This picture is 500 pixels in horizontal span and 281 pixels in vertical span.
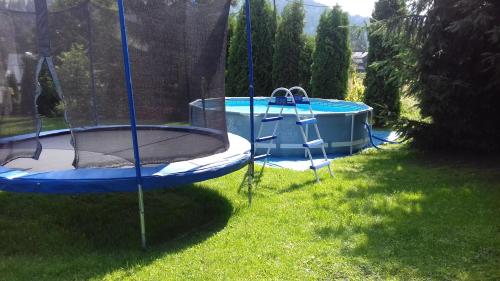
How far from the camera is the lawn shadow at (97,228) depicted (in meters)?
2.69

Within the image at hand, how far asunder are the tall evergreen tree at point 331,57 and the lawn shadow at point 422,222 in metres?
4.15

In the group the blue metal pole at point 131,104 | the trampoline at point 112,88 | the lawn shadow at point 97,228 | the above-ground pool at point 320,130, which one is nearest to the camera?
the blue metal pole at point 131,104

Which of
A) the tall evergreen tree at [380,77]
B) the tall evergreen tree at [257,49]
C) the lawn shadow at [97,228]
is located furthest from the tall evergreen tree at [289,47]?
the lawn shadow at [97,228]

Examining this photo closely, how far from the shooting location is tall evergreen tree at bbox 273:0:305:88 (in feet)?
30.3

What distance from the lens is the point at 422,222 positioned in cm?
331

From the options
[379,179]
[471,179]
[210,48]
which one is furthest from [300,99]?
[471,179]

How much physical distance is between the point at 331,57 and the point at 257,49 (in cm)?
170

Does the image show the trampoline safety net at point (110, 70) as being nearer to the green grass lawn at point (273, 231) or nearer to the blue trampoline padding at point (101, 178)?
the blue trampoline padding at point (101, 178)

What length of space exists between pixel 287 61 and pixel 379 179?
16.7 feet

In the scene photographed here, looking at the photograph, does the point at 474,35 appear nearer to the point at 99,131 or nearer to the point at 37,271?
the point at 99,131

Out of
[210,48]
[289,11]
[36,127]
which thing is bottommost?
[36,127]

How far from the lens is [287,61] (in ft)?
30.3

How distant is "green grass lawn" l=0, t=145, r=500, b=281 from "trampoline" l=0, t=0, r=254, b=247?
1.35 feet

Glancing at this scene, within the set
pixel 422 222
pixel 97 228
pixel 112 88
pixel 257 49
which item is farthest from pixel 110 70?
pixel 257 49
